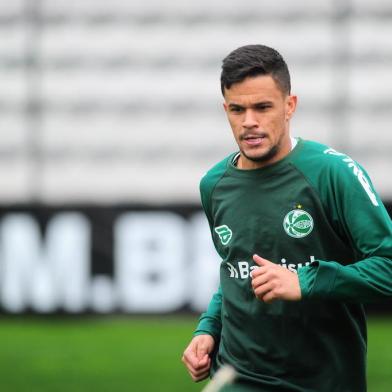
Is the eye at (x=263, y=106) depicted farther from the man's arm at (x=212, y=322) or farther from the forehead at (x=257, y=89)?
the man's arm at (x=212, y=322)

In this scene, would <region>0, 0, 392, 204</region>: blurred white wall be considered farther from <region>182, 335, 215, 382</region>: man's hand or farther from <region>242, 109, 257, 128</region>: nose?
<region>242, 109, 257, 128</region>: nose

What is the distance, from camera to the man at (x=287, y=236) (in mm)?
3547

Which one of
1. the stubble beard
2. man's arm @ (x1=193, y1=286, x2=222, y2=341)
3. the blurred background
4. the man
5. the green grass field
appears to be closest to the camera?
the man

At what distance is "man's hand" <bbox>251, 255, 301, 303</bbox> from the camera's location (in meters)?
3.43

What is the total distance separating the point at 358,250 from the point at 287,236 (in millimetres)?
225

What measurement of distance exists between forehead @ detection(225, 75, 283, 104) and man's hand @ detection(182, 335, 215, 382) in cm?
84

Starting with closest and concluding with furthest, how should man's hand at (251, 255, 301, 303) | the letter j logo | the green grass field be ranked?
1. man's hand at (251, 255, 301, 303)
2. the letter j logo
3. the green grass field

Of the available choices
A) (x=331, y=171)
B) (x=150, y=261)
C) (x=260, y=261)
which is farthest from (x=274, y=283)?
(x=150, y=261)

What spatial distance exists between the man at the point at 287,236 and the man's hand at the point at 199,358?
0.10 meters

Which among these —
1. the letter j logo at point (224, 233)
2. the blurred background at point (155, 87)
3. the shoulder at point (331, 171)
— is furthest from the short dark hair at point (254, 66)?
the blurred background at point (155, 87)

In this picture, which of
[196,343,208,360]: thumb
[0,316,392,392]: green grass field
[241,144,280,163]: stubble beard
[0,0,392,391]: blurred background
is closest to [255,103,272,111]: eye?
[241,144,280,163]: stubble beard

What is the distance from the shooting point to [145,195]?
12.4 metres

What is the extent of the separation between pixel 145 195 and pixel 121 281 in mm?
1967

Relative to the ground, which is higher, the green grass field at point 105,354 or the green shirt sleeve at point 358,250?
the green shirt sleeve at point 358,250
